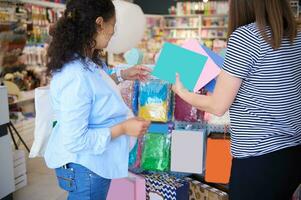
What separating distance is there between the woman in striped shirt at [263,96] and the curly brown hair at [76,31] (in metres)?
0.49

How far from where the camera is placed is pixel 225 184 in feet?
7.68

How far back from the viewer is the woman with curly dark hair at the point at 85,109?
1.26 m

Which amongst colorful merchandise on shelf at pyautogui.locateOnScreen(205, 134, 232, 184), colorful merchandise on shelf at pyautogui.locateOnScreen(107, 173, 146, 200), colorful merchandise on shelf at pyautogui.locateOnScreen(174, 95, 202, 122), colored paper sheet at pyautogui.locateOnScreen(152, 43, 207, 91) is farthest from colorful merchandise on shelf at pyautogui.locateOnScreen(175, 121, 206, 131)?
colored paper sheet at pyautogui.locateOnScreen(152, 43, 207, 91)

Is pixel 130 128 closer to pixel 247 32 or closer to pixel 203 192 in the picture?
pixel 247 32

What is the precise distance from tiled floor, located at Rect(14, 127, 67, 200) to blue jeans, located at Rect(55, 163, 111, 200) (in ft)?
6.35

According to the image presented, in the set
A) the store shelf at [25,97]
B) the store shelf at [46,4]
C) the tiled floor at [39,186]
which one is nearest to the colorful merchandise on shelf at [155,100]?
the tiled floor at [39,186]

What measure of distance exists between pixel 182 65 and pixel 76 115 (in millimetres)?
633

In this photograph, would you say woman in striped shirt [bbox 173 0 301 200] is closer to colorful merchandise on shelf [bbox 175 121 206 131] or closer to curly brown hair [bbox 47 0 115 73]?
curly brown hair [bbox 47 0 115 73]

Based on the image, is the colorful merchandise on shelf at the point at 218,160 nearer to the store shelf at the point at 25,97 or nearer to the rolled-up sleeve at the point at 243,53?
the rolled-up sleeve at the point at 243,53

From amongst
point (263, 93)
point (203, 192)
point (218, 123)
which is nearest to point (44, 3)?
point (218, 123)

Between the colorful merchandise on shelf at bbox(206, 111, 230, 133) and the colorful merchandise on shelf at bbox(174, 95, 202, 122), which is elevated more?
the colorful merchandise on shelf at bbox(174, 95, 202, 122)

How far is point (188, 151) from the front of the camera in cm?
222

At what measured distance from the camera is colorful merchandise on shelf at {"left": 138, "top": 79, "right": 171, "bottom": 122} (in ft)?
7.31

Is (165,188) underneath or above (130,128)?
underneath
